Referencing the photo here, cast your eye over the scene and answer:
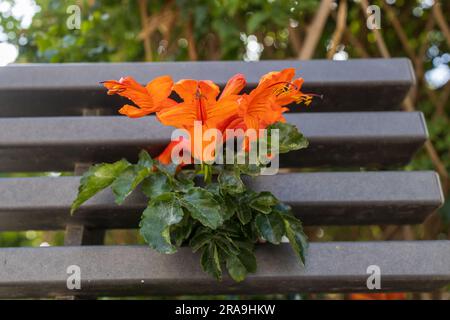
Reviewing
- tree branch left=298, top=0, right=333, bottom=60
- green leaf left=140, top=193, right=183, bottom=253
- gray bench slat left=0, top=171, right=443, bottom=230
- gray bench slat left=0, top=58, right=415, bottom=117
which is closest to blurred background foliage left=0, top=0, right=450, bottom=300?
tree branch left=298, top=0, right=333, bottom=60

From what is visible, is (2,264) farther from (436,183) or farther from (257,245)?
(436,183)

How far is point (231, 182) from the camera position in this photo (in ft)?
2.05

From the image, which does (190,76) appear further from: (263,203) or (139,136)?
(263,203)

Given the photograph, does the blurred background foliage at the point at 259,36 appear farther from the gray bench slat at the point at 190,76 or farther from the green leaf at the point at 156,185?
the green leaf at the point at 156,185

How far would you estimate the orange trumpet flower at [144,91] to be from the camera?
620 millimetres

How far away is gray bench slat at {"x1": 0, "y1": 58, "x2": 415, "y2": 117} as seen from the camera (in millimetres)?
835

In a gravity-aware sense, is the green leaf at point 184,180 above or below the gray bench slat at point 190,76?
below

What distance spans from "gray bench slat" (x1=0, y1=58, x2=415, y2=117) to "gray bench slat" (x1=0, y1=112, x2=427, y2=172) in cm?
5

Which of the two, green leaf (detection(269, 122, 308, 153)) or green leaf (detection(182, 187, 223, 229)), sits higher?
green leaf (detection(269, 122, 308, 153))

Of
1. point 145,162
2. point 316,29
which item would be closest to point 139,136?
point 145,162

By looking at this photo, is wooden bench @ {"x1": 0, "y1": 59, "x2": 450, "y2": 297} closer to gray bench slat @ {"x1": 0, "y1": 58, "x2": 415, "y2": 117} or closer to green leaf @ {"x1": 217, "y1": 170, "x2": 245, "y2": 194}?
gray bench slat @ {"x1": 0, "y1": 58, "x2": 415, "y2": 117}

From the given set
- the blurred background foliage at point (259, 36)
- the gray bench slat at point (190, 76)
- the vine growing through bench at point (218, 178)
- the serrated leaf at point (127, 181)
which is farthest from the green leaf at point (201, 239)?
the blurred background foliage at point (259, 36)

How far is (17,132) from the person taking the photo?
788 millimetres

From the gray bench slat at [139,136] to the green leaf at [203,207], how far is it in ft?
0.61
